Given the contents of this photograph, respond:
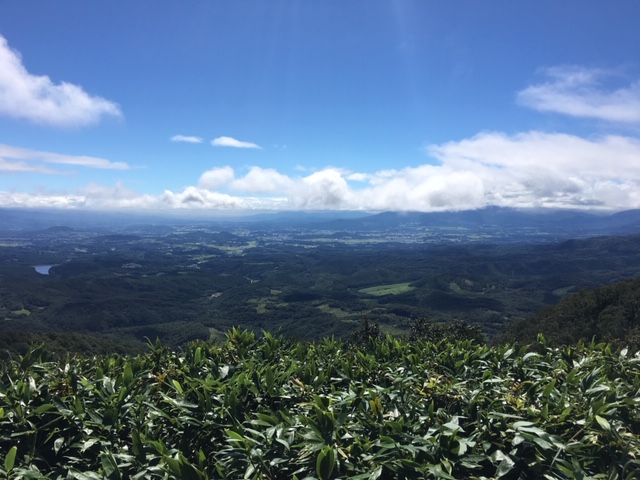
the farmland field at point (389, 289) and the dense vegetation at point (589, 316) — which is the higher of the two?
the dense vegetation at point (589, 316)

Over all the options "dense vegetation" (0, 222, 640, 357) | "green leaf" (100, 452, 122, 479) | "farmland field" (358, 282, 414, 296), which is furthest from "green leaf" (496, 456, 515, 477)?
"farmland field" (358, 282, 414, 296)

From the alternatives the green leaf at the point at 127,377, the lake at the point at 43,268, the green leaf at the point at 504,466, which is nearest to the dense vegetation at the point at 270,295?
the lake at the point at 43,268

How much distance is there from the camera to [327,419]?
2.41 meters

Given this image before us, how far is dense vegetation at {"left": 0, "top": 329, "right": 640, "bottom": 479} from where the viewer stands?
7.39 ft

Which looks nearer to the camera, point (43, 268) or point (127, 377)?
point (127, 377)

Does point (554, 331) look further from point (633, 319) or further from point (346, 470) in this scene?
point (346, 470)

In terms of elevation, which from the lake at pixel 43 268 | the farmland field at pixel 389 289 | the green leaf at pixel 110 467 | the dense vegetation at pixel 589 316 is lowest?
the farmland field at pixel 389 289

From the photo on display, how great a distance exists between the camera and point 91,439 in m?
2.69

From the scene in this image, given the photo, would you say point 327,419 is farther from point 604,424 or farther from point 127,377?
point 127,377

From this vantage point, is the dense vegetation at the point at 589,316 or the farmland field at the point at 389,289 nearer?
the dense vegetation at the point at 589,316

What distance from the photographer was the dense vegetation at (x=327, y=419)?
7.39 feet

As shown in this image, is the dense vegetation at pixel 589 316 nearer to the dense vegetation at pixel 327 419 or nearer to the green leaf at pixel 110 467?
the dense vegetation at pixel 327 419

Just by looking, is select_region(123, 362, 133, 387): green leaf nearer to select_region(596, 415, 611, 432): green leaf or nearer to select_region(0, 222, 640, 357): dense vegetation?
select_region(596, 415, 611, 432): green leaf

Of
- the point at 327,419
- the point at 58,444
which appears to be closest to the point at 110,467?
the point at 58,444
